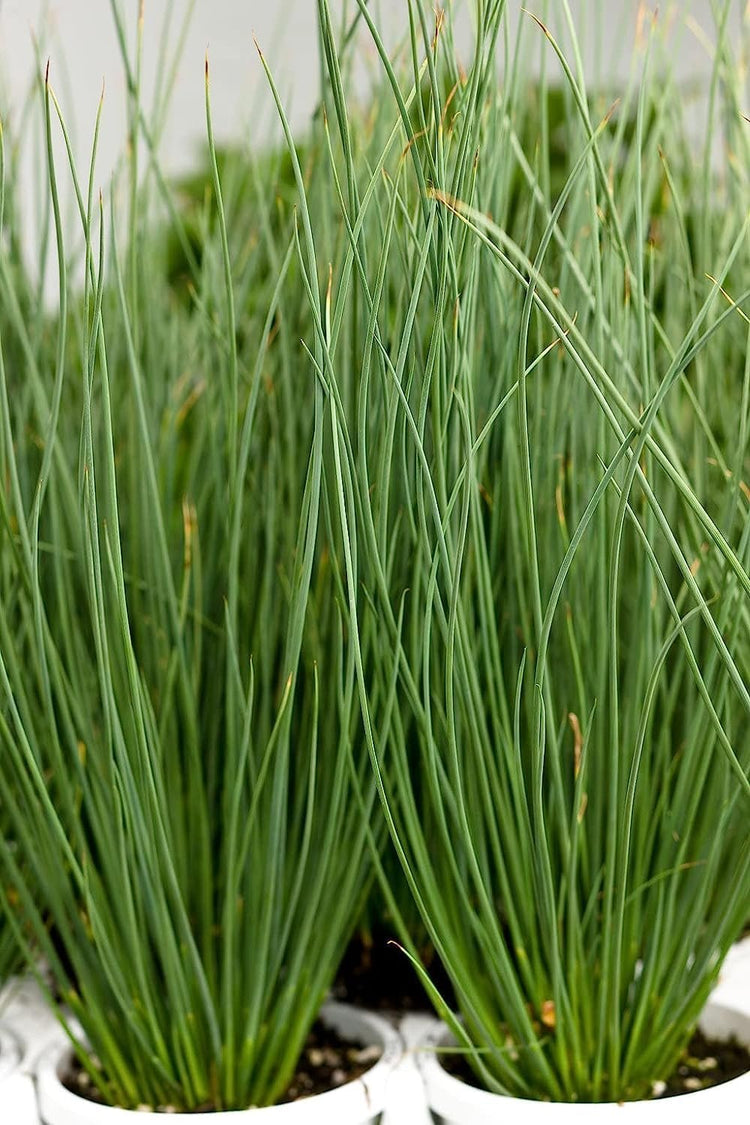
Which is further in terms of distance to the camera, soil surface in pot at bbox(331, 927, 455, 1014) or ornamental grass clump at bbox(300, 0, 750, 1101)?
soil surface in pot at bbox(331, 927, 455, 1014)

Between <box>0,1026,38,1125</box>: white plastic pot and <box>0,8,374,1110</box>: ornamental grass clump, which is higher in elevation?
<box>0,8,374,1110</box>: ornamental grass clump

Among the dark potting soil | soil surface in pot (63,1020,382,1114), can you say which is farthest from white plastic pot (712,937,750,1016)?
soil surface in pot (63,1020,382,1114)

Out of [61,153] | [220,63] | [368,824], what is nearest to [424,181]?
[368,824]

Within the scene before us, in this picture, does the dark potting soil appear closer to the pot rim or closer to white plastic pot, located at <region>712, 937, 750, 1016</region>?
white plastic pot, located at <region>712, 937, 750, 1016</region>

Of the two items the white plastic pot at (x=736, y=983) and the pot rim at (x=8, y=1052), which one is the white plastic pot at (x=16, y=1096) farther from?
the white plastic pot at (x=736, y=983)

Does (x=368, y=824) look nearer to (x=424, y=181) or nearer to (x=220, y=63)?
(x=424, y=181)

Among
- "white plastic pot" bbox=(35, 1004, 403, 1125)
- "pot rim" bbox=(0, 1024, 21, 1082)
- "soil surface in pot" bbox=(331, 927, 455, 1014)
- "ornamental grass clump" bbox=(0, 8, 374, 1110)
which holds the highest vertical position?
"ornamental grass clump" bbox=(0, 8, 374, 1110)

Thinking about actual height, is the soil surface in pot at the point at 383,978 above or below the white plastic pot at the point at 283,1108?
below

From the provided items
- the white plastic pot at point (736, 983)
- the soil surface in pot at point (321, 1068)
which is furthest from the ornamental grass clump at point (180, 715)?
the white plastic pot at point (736, 983)
